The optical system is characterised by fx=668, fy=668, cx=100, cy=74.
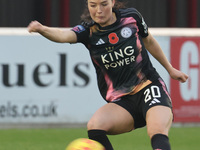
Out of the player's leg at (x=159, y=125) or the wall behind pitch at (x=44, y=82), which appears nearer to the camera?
the player's leg at (x=159, y=125)

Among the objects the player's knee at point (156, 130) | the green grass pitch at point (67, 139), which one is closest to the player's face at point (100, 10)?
the player's knee at point (156, 130)

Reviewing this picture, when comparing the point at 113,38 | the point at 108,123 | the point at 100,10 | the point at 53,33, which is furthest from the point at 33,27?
the point at 108,123

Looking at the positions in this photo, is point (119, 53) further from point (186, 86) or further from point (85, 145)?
point (186, 86)

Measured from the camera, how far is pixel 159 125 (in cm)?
510

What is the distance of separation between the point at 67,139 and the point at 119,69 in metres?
3.59

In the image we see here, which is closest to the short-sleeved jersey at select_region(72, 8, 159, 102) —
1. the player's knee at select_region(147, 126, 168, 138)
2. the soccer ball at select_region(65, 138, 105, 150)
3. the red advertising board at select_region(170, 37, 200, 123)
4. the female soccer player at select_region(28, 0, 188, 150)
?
the female soccer player at select_region(28, 0, 188, 150)

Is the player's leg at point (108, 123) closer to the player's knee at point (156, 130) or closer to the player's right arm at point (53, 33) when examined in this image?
the player's knee at point (156, 130)

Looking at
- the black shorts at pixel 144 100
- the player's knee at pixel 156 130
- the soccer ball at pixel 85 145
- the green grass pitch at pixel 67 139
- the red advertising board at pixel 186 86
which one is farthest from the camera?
the red advertising board at pixel 186 86

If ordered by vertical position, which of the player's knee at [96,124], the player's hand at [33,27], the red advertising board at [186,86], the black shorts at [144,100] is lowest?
the red advertising board at [186,86]

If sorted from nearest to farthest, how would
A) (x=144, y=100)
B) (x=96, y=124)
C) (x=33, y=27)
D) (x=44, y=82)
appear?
1. (x=33, y=27)
2. (x=96, y=124)
3. (x=144, y=100)
4. (x=44, y=82)

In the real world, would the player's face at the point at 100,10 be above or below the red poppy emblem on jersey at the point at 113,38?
above

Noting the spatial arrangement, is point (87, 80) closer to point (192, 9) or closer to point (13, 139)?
point (13, 139)

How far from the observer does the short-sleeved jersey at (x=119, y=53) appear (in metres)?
5.50

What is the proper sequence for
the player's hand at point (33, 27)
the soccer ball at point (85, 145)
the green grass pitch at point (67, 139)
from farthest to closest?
the green grass pitch at point (67, 139) → the soccer ball at point (85, 145) → the player's hand at point (33, 27)
